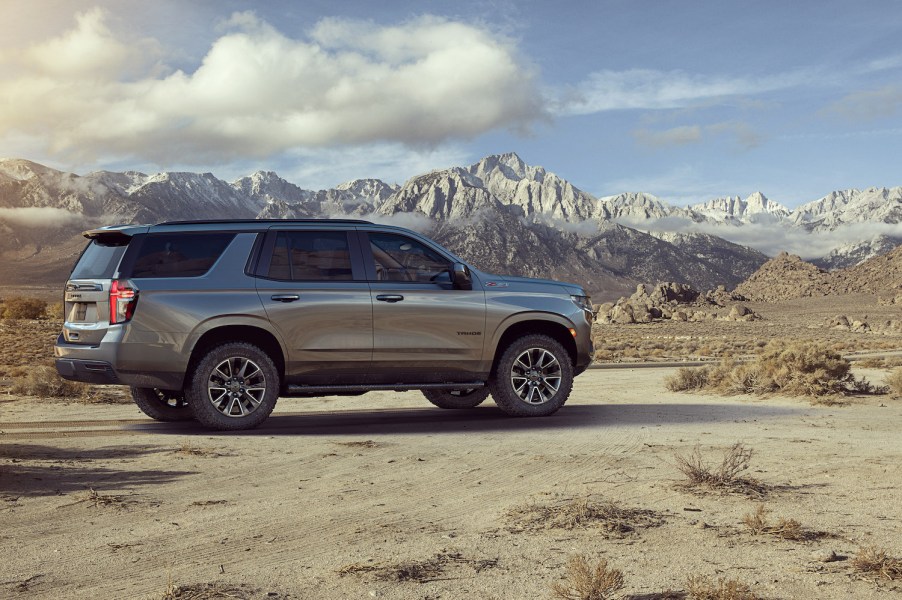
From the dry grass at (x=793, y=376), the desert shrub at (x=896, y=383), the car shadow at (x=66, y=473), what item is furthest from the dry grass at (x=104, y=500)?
the desert shrub at (x=896, y=383)

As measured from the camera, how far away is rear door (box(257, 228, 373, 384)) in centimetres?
1059

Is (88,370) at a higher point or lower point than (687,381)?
higher

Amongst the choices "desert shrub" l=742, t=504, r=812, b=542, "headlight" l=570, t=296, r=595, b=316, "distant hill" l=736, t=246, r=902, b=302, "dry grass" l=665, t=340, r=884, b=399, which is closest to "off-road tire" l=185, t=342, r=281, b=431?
"headlight" l=570, t=296, r=595, b=316

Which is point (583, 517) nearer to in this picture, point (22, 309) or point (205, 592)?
point (205, 592)

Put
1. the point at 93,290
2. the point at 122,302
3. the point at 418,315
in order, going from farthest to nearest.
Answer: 1. the point at 418,315
2. the point at 93,290
3. the point at 122,302

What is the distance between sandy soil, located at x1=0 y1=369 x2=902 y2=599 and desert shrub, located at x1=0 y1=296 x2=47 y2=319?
6757 centimetres

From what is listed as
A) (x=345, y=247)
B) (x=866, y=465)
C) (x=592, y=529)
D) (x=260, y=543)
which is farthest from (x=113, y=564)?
(x=866, y=465)

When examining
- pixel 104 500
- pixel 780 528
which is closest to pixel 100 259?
pixel 104 500

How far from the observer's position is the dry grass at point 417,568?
498 cm

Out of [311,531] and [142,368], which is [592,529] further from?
[142,368]

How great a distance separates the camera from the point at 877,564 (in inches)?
199

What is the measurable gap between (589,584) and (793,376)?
1424 cm

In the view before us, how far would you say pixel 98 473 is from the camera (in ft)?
26.4

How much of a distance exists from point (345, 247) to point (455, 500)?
4738mm
